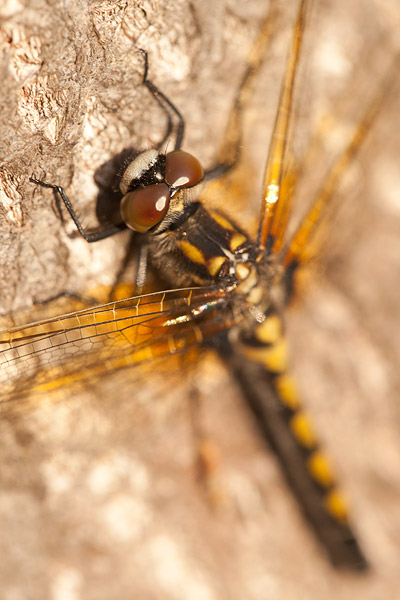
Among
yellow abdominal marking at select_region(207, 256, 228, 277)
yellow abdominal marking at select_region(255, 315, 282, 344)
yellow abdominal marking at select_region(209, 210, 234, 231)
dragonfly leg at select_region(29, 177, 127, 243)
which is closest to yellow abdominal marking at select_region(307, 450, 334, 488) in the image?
yellow abdominal marking at select_region(255, 315, 282, 344)

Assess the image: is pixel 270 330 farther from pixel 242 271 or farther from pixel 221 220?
pixel 221 220

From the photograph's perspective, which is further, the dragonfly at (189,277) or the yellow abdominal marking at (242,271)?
the yellow abdominal marking at (242,271)

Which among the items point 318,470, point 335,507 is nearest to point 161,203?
point 318,470

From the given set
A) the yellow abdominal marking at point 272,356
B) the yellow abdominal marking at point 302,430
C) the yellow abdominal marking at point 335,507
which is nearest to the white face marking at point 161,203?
the yellow abdominal marking at point 272,356

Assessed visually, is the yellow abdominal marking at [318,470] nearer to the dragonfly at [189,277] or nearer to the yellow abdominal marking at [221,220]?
the dragonfly at [189,277]

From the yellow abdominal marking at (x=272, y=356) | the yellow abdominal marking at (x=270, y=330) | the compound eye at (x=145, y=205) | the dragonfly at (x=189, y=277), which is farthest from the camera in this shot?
the yellow abdominal marking at (x=272, y=356)

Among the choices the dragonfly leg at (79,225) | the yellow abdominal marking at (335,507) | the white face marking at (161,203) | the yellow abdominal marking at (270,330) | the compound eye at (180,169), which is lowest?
the yellow abdominal marking at (335,507)

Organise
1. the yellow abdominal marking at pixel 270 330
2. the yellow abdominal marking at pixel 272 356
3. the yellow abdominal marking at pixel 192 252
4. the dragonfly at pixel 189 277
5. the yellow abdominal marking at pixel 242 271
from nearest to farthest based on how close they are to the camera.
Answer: the dragonfly at pixel 189 277 → the yellow abdominal marking at pixel 192 252 → the yellow abdominal marking at pixel 242 271 → the yellow abdominal marking at pixel 270 330 → the yellow abdominal marking at pixel 272 356
